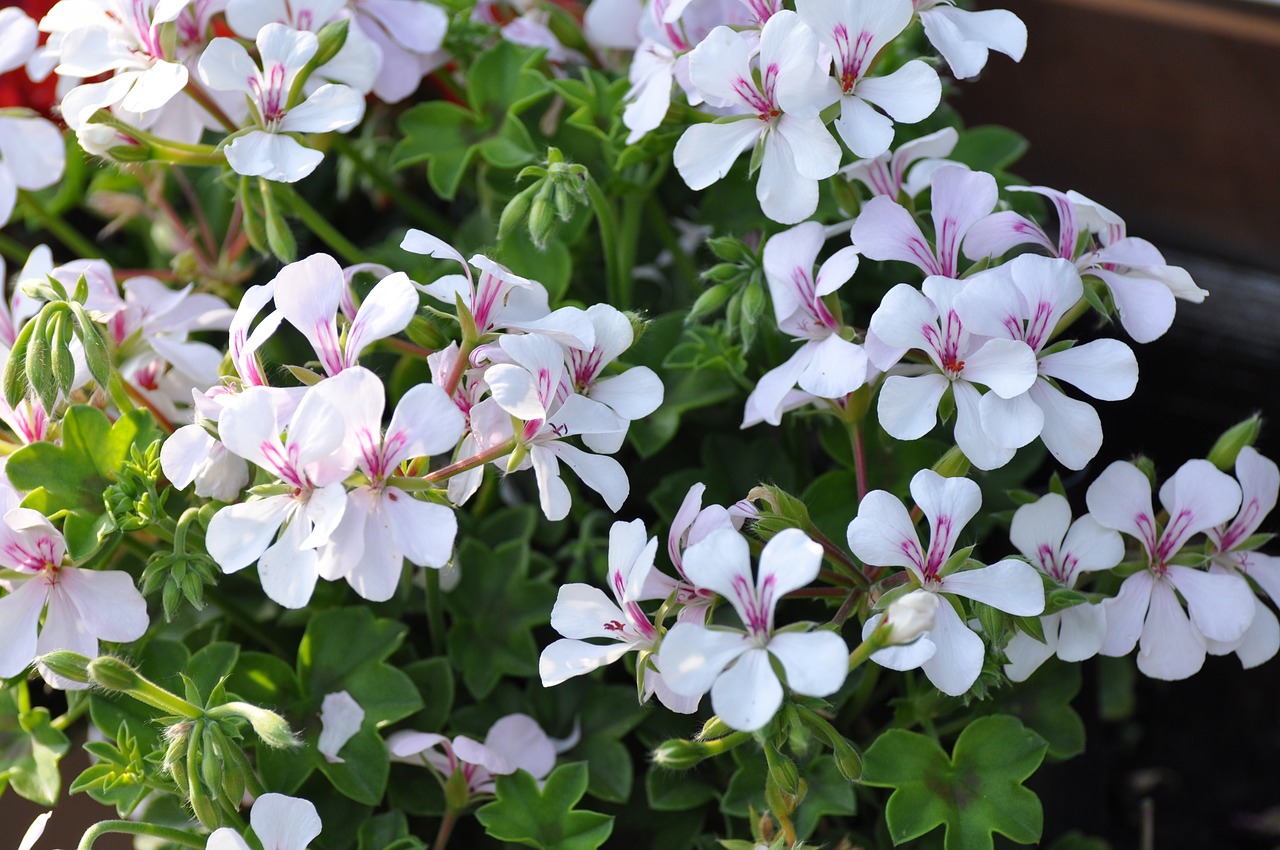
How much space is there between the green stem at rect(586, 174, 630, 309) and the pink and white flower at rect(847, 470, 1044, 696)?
299mm

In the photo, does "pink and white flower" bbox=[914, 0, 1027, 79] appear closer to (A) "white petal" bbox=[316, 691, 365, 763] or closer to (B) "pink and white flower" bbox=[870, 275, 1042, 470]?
(B) "pink and white flower" bbox=[870, 275, 1042, 470]

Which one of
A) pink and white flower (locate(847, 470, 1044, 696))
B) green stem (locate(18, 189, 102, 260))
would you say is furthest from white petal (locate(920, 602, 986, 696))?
green stem (locate(18, 189, 102, 260))

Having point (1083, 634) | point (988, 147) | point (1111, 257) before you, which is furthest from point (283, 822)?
point (988, 147)

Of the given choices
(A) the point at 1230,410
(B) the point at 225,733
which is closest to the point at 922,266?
(B) the point at 225,733

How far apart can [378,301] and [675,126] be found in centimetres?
29

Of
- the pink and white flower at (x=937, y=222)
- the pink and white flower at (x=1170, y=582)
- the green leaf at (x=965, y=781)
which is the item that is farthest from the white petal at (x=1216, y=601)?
the pink and white flower at (x=937, y=222)

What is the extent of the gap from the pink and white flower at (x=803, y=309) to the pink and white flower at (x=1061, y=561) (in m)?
0.15

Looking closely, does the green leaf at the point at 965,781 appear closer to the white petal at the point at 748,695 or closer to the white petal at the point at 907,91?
the white petal at the point at 748,695

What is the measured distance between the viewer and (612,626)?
25.7 inches

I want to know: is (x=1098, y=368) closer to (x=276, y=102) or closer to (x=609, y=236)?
(x=609, y=236)

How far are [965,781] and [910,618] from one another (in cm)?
24

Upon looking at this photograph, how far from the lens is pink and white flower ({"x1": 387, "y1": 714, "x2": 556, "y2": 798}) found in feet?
2.50

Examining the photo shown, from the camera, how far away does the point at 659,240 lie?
42.6 inches

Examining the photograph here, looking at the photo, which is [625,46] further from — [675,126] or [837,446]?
[837,446]
